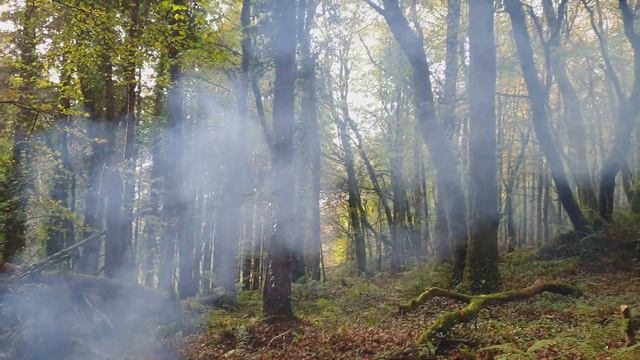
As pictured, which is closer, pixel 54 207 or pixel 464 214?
pixel 54 207

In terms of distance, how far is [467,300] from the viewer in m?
8.04

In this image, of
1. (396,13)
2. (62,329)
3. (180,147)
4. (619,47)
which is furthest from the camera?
(619,47)

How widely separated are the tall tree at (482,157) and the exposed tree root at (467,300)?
1498 millimetres

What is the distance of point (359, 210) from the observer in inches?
991

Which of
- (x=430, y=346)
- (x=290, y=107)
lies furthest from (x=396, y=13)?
(x=430, y=346)

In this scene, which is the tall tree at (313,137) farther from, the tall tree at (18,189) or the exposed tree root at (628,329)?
the exposed tree root at (628,329)

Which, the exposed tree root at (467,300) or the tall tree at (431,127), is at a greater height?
the tall tree at (431,127)

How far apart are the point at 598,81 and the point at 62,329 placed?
25.4m

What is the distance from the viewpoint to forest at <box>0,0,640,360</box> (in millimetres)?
8594

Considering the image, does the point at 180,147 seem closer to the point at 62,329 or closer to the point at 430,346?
the point at 62,329

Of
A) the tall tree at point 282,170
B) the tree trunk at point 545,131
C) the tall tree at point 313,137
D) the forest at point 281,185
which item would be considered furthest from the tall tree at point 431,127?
the tall tree at point 313,137

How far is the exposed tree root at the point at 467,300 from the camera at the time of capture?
650 centimetres

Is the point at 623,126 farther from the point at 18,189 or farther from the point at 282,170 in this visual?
the point at 18,189

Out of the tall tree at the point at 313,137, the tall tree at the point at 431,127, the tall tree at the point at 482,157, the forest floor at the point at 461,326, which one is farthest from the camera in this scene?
the tall tree at the point at 313,137
